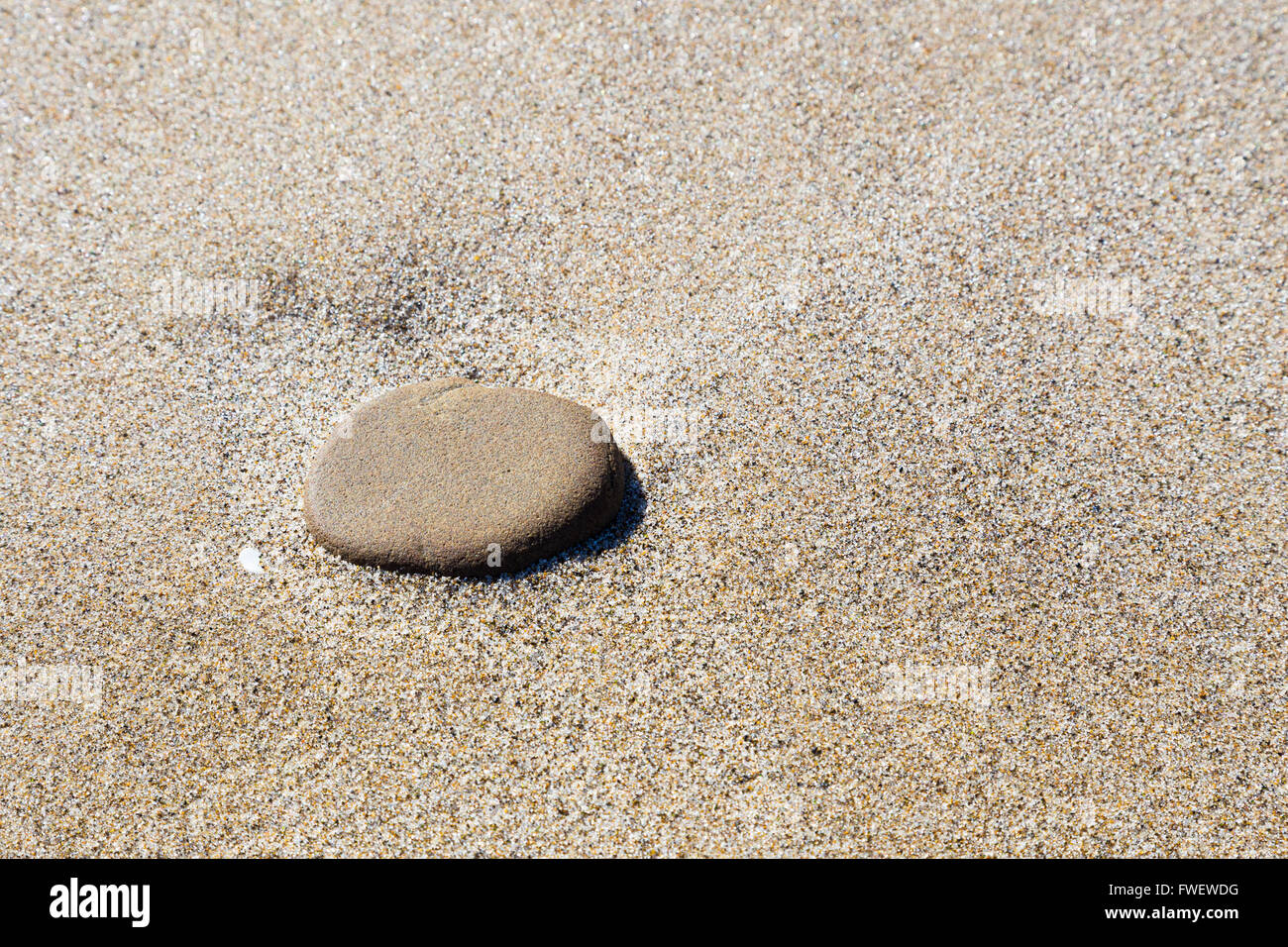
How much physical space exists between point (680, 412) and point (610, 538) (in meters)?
0.41

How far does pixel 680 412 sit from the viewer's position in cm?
229

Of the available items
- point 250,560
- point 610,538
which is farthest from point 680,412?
point 250,560

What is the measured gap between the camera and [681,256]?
2570 millimetres

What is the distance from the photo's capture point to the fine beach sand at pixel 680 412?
1.82 metres

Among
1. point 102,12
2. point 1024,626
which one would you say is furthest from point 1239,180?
point 102,12

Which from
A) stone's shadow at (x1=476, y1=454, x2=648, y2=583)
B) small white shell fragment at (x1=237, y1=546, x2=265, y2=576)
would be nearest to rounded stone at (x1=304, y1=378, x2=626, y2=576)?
stone's shadow at (x1=476, y1=454, x2=648, y2=583)

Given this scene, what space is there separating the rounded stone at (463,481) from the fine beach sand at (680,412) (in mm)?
71

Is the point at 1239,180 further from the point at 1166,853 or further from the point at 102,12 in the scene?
the point at 102,12

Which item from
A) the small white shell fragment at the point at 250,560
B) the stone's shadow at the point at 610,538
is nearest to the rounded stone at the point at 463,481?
the stone's shadow at the point at 610,538

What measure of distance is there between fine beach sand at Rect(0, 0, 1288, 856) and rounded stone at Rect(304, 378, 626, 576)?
0.23 feet

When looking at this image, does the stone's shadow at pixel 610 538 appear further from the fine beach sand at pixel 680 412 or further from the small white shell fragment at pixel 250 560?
the small white shell fragment at pixel 250 560
